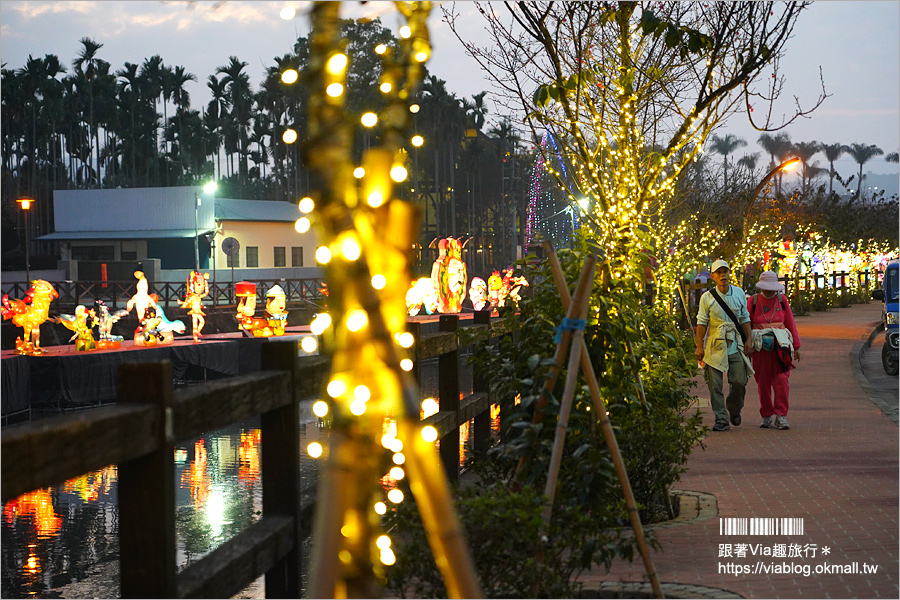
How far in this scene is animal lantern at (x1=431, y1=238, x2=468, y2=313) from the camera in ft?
112

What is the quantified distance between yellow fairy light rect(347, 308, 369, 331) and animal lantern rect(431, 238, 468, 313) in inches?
1236

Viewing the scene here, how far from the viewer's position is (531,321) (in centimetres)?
623

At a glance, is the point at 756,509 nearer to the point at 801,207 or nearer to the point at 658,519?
the point at 658,519

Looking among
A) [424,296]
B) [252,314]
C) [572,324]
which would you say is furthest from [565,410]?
[424,296]

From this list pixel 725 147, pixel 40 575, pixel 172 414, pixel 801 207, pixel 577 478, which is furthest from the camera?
pixel 725 147

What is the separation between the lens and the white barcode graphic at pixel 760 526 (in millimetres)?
6370

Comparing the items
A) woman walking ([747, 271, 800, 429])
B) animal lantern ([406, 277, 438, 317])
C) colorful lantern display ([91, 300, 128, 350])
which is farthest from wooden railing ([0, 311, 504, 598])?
animal lantern ([406, 277, 438, 317])

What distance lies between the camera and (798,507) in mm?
7062

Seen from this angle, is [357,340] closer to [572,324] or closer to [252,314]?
[572,324]

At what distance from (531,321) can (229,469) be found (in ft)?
25.4

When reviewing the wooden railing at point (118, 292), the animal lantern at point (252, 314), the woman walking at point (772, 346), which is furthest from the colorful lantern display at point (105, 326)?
the woman walking at point (772, 346)

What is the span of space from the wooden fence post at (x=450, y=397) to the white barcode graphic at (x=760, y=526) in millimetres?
1719

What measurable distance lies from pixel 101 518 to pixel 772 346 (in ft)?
23.1

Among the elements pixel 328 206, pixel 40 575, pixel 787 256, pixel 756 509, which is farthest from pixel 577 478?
pixel 787 256
